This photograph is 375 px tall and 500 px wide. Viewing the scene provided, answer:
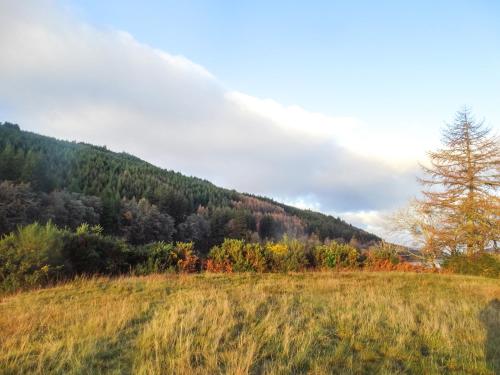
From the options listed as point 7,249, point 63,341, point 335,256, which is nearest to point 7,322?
point 63,341

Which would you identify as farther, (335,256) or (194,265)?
(335,256)

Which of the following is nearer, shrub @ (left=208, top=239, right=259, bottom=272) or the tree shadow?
the tree shadow

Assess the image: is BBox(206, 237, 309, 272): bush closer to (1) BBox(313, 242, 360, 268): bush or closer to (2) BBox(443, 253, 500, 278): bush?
(1) BBox(313, 242, 360, 268): bush

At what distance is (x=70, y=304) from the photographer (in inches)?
335

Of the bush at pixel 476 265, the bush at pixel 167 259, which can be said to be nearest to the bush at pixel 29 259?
the bush at pixel 167 259

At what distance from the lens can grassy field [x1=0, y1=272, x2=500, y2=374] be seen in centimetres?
472

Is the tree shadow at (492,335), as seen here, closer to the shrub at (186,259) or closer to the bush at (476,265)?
→ the shrub at (186,259)

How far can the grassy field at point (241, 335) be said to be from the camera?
472 centimetres

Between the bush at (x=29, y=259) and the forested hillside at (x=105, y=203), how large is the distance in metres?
37.9

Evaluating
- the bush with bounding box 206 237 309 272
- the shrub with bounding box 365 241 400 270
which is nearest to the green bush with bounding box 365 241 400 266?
the shrub with bounding box 365 241 400 270

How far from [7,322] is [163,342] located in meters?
3.41

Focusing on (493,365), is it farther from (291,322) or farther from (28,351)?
(28,351)

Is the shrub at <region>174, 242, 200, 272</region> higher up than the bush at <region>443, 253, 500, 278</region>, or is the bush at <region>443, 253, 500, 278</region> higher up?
the bush at <region>443, 253, 500, 278</region>

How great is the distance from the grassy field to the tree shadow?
3 centimetres
